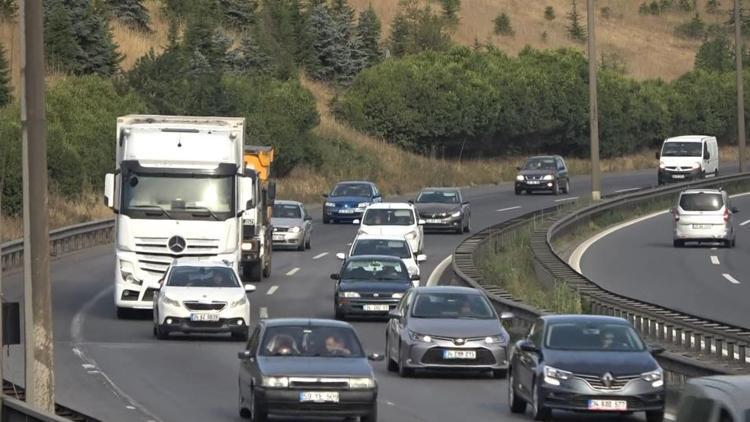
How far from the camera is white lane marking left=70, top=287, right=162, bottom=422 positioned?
22.9 meters

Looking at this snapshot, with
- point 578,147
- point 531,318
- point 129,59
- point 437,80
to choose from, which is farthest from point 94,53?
point 531,318

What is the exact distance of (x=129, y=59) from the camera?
8662 centimetres

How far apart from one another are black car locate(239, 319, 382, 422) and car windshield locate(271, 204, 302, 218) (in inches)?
1205

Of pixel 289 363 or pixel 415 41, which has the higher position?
pixel 415 41

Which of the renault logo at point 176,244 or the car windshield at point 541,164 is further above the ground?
the car windshield at point 541,164

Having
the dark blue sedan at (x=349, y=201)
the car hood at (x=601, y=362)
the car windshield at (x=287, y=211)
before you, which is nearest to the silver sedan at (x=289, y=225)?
the car windshield at (x=287, y=211)

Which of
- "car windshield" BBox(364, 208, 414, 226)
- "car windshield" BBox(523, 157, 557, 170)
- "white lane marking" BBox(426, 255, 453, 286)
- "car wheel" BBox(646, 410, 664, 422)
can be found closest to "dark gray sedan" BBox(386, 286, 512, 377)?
"car wheel" BBox(646, 410, 664, 422)

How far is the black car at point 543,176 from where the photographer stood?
7519 centimetres

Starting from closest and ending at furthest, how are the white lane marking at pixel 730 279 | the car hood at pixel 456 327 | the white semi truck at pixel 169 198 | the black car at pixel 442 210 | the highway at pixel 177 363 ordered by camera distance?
the highway at pixel 177 363, the car hood at pixel 456 327, the white semi truck at pixel 169 198, the white lane marking at pixel 730 279, the black car at pixel 442 210

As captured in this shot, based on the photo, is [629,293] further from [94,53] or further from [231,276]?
[94,53]

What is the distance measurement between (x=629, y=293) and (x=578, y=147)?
57.3m

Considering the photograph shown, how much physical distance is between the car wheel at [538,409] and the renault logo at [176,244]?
15.3 meters

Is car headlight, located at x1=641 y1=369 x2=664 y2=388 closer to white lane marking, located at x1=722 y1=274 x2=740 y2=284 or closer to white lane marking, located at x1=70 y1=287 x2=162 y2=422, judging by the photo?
white lane marking, located at x1=70 y1=287 x2=162 y2=422

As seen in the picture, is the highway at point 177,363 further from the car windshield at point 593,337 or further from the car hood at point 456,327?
the car windshield at point 593,337
